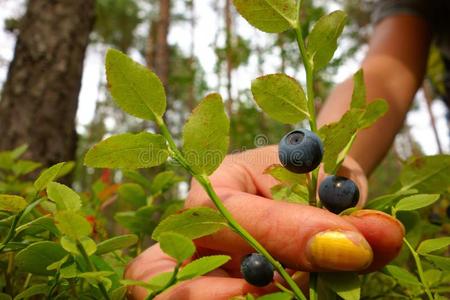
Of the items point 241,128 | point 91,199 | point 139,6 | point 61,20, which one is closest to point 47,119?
point 61,20

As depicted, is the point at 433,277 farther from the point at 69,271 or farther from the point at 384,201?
the point at 69,271

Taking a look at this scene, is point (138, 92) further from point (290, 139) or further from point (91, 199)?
point (91, 199)

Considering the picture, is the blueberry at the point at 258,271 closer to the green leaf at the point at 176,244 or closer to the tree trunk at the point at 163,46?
the green leaf at the point at 176,244

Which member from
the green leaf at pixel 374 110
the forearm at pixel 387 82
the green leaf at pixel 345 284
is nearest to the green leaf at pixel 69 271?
the green leaf at pixel 345 284

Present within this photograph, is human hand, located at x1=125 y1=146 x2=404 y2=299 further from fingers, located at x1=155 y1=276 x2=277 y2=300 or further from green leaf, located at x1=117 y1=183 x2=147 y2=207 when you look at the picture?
green leaf, located at x1=117 y1=183 x2=147 y2=207

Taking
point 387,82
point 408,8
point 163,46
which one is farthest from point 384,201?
point 163,46

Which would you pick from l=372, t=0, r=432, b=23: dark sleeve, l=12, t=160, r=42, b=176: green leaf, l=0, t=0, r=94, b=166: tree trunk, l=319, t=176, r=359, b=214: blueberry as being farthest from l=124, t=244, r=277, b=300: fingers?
l=372, t=0, r=432, b=23: dark sleeve
